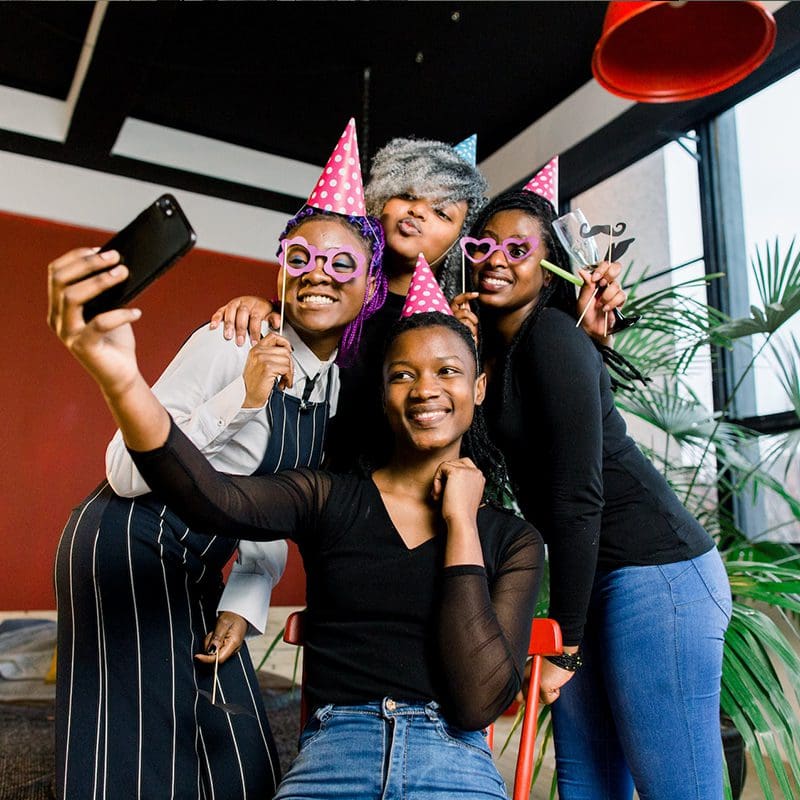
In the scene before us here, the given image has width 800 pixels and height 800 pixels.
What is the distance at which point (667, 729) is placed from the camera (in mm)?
1291

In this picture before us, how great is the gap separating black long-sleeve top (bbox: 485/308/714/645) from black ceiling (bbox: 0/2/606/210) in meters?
2.87

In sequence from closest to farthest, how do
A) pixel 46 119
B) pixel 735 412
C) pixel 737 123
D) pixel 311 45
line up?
pixel 735 412 → pixel 737 123 → pixel 311 45 → pixel 46 119

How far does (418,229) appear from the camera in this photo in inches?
68.4

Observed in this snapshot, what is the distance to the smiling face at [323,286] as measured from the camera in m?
1.43

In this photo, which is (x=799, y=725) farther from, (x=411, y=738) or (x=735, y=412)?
(x=735, y=412)

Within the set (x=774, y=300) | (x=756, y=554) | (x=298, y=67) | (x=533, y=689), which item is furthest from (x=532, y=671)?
(x=298, y=67)

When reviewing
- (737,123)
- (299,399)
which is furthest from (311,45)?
(299,399)

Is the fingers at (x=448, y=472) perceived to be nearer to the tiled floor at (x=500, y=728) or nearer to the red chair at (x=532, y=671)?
the red chair at (x=532, y=671)

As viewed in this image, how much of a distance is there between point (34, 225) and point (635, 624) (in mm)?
4641

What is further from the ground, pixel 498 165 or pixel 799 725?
pixel 498 165

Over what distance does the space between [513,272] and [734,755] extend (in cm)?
168

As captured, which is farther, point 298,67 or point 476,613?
point 298,67

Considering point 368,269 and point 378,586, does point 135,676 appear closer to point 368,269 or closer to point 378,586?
point 378,586

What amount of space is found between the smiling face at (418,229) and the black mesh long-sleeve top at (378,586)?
0.62 m
